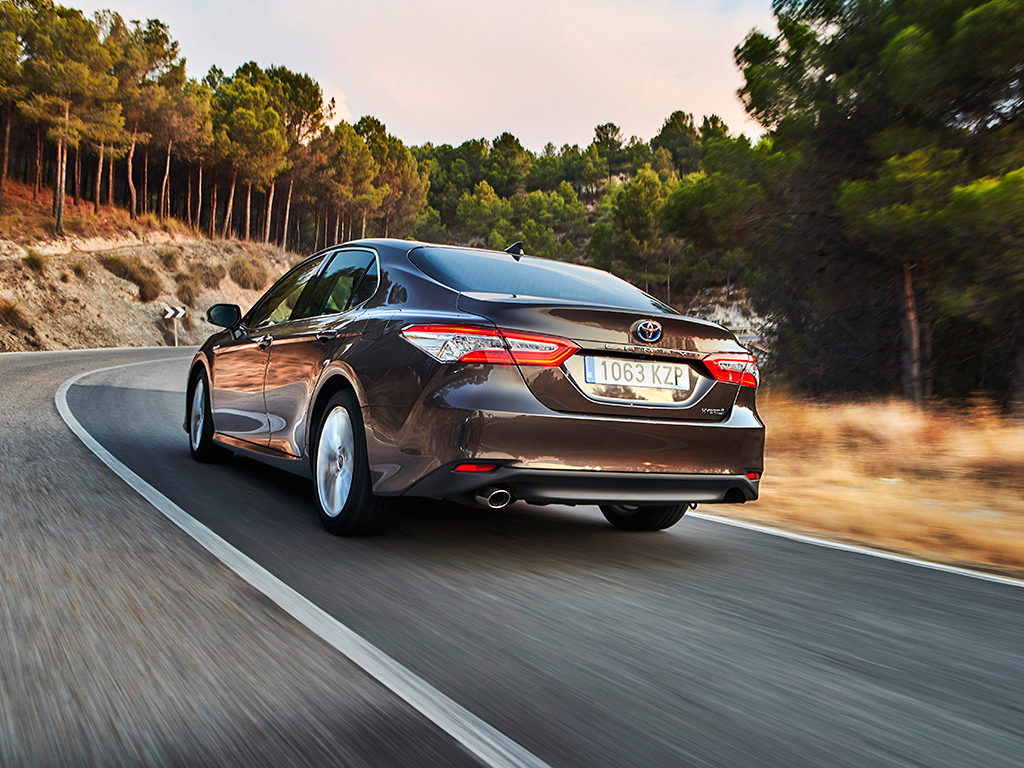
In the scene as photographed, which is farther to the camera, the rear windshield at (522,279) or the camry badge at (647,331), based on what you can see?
the rear windshield at (522,279)

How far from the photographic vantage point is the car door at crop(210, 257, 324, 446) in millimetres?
6266

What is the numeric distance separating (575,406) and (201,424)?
426 centimetres

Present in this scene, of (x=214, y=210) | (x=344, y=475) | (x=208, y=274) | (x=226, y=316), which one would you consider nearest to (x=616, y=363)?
(x=344, y=475)

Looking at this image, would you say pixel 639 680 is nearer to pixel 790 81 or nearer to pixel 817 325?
pixel 790 81

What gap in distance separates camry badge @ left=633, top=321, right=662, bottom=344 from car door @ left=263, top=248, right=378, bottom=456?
4.79ft

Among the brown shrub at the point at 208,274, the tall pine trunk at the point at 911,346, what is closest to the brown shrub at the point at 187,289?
the brown shrub at the point at 208,274

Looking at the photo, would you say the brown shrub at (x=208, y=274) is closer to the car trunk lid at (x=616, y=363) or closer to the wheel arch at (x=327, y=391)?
the wheel arch at (x=327, y=391)

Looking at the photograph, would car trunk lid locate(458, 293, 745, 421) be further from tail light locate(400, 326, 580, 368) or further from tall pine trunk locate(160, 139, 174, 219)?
tall pine trunk locate(160, 139, 174, 219)

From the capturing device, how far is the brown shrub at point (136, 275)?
43.1 m

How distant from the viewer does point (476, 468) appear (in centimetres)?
421

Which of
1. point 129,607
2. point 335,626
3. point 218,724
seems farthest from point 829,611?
point 129,607

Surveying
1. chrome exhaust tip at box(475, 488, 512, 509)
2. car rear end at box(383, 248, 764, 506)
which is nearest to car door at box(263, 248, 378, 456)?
car rear end at box(383, 248, 764, 506)

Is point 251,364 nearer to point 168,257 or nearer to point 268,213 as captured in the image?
point 168,257

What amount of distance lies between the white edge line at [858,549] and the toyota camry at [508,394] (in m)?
0.76
